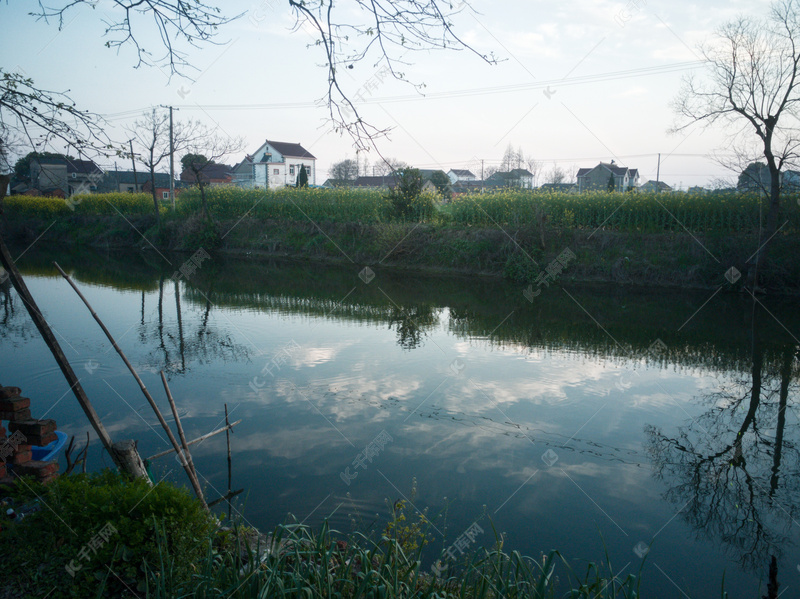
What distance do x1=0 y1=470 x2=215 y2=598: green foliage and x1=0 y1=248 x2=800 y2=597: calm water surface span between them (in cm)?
153

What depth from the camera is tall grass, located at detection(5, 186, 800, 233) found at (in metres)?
18.6

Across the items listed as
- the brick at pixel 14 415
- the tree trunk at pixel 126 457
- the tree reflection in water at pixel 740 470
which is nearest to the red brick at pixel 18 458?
the brick at pixel 14 415

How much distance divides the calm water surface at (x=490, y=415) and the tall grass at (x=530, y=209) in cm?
537

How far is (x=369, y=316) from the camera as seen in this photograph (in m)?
13.3

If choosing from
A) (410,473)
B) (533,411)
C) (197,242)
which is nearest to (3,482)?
(410,473)

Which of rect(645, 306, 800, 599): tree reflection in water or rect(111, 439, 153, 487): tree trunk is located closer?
rect(111, 439, 153, 487): tree trunk

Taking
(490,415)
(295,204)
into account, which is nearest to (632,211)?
(490,415)

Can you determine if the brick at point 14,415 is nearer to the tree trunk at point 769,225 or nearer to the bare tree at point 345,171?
the tree trunk at point 769,225

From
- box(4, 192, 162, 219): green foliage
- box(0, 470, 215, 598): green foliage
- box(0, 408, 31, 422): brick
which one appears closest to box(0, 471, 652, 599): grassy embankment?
box(0, 470, 215, 598): green foliage

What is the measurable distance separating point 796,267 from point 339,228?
17.5 m

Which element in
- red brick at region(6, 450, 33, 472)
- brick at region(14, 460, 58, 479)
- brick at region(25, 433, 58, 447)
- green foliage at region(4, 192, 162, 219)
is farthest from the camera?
green foliage at region(4, 192, 162, 219)

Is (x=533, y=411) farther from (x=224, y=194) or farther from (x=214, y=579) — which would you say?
(x=224, y=194)

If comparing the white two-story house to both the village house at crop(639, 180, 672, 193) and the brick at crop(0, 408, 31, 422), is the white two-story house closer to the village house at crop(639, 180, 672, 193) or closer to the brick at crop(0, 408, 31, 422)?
the village house at crop(639, 180, 672, 193)

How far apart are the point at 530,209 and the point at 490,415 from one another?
50.8 ft
